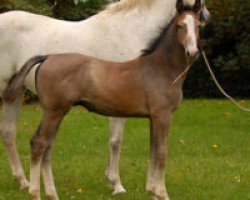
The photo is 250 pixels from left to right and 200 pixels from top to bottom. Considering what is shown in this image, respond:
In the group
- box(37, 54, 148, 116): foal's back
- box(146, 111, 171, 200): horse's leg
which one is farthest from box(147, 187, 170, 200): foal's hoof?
box(37, 54, 148, 116): foal's back

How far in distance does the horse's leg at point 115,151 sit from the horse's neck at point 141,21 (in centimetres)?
88

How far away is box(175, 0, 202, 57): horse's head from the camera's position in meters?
A: 5.18

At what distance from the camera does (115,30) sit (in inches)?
268

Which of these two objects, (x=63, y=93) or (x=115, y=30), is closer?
(x=63, y=93)

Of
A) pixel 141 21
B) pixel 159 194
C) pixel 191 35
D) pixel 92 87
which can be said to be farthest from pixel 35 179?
pixel 141 21

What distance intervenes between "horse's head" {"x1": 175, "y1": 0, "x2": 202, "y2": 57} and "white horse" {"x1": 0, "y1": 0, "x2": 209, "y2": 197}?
3.72 ft

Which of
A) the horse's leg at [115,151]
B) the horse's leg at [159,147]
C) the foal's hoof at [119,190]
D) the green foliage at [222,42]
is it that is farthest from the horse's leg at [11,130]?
the green foliage at [222,42]

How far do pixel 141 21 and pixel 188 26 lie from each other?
154 cm

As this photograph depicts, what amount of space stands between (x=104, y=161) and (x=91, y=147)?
4.03 feet

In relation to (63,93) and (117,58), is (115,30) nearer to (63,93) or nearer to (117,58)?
(117,58)

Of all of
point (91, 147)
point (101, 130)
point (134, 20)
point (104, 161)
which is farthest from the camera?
point (101, 130)

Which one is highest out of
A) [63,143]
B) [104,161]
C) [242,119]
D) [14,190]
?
[14,190]

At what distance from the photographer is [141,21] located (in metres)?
6.72

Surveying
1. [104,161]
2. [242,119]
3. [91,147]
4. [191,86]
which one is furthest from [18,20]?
[191,86]
